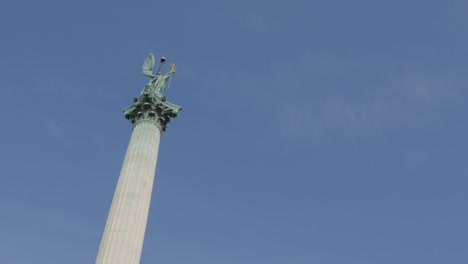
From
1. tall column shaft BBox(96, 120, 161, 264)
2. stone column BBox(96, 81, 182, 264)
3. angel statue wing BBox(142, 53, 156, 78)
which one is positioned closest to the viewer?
tall column shaft BBox(96, 120, 161, 264)

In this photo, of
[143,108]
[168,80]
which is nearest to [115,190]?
[143,108]

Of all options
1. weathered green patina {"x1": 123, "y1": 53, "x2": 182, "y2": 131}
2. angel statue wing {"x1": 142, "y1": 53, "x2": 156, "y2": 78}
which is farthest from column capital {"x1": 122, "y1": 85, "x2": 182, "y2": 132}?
angel statue wing {"x1": 142, "y1": 53, "x2": 156, "y2": 78}

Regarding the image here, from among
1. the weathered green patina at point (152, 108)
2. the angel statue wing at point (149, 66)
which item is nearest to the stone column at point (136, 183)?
the weathered green patina at point (152, 108)

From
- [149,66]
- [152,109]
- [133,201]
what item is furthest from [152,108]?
[133,201]

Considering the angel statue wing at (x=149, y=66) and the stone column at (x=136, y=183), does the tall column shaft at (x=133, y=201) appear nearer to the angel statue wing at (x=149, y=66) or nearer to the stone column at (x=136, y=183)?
the stone column at (x=136, y=183)

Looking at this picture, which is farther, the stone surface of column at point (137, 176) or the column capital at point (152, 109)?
the column capital at point (152, 109)

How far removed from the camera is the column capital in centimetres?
4194

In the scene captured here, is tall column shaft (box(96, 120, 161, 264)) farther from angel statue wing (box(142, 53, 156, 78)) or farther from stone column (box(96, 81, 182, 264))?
angel statue wing (box(142, 53, 156, 78))

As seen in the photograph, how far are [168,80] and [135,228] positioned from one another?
14.2 metres

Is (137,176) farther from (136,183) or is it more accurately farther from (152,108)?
(152,108)

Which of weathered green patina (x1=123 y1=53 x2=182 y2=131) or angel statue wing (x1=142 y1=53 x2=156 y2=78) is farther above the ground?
angel statue wing (x1=142 y1=53 x2=156 y2=78)

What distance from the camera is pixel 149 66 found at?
4638 centimetres

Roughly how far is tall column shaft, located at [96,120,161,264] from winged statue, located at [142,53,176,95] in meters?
3.32

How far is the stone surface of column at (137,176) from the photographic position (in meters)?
34.0
